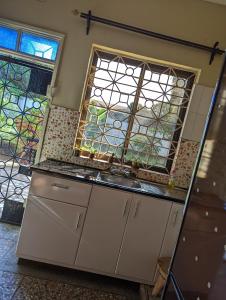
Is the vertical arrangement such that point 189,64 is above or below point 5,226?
above

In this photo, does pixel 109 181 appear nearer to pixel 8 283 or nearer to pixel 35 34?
pixel 8 283

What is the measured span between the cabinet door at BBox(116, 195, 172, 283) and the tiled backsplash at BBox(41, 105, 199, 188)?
2.02 feet

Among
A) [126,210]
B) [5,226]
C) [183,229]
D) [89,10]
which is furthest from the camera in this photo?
[5,226]

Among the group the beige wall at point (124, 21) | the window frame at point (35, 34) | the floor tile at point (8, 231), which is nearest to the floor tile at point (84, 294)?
the floor tile at point (8, 231)

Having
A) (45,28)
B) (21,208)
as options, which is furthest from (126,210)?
(45,28)

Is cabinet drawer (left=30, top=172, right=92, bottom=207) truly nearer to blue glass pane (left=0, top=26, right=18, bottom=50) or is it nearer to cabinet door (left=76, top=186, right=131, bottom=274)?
cabinet door (left=76, top=186, right=131, bottom=274)

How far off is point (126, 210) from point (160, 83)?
1.35 meters

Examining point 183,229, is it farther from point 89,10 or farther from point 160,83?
point 89,10

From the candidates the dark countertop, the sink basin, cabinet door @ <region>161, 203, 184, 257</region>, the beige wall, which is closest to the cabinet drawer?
the dark countertop

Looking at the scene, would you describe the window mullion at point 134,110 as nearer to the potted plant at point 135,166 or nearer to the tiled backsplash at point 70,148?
the potted plant at point 135,166

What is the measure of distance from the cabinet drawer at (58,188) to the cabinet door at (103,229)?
3.8 inches

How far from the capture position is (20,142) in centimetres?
318

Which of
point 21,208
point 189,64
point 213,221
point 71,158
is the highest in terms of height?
point 189,64

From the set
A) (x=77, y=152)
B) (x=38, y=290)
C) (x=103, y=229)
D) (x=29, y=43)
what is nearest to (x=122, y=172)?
(x=77, y=152)
